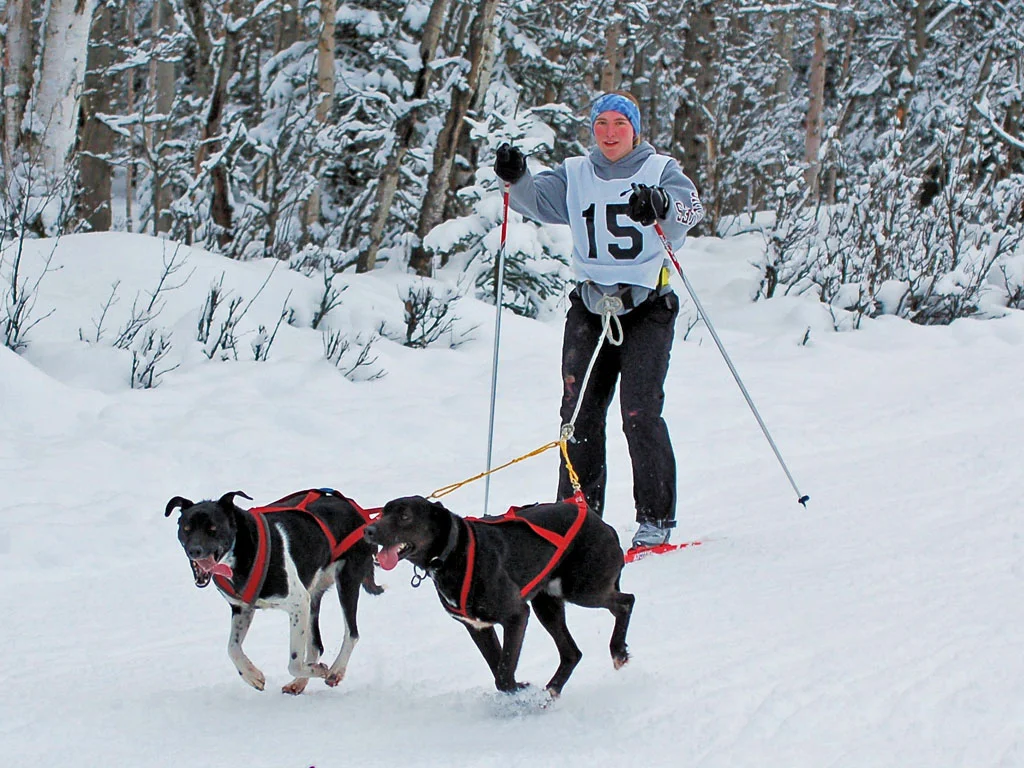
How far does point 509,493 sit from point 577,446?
1.32 m

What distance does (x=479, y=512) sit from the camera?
231 inches

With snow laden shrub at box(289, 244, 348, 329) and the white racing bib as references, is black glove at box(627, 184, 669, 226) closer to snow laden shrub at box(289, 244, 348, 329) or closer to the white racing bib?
the white racing bib

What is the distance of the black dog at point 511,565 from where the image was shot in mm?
3047

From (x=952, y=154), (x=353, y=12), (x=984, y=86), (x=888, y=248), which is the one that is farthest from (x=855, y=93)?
(x=353, y=12)

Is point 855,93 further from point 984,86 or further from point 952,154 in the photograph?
point 952,154

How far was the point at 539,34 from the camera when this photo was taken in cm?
1526

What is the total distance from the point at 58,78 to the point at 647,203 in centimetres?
630

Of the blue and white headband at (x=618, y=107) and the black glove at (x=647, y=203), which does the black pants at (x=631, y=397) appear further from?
the blue and white headband at (x=618, y=107)

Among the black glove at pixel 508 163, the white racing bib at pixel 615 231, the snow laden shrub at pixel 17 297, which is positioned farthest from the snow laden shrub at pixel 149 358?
the white racing bib at pixel 615 231

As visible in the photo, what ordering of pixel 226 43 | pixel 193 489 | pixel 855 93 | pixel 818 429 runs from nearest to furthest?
1. pixel 193 489
2. pixel 818 429
3. pixel 226 43
4. pixel 855 93

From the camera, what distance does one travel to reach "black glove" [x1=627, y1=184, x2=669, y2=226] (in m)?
4.43

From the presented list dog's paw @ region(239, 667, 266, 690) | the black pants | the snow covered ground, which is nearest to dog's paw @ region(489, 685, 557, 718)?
the snow covered ground

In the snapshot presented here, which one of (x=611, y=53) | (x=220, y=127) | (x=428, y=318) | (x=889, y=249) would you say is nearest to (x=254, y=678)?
(x=428, y=318)

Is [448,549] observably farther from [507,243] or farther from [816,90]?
[816,90]
